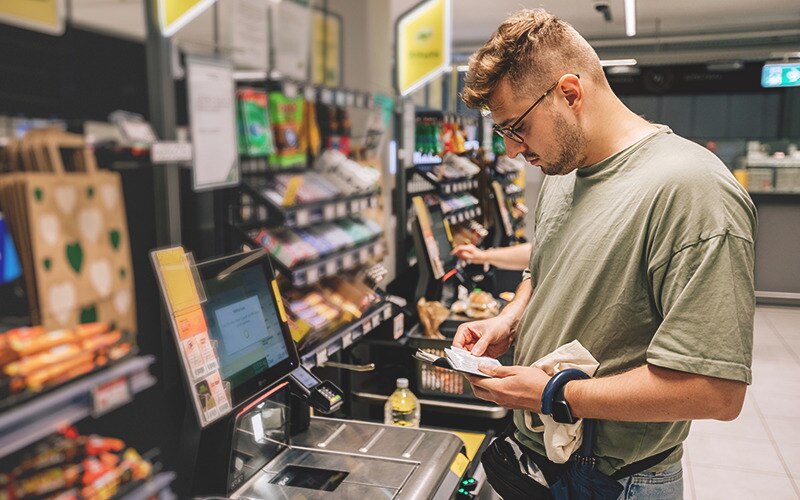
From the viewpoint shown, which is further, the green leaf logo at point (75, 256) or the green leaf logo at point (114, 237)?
the green leaf logo at point (114, 237)

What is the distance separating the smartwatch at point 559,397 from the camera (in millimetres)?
1529

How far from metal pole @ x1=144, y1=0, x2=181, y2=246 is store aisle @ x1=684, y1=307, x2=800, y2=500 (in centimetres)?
332

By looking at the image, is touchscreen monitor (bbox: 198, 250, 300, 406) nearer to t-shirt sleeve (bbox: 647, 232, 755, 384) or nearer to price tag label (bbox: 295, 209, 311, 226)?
price tag label (bbox: 295, 209, 311, 226)

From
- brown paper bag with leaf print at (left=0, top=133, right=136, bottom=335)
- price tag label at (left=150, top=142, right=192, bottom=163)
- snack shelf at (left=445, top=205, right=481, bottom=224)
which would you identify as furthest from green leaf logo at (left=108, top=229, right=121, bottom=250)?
snack shelf at (left=445, top=205, right=481, bottom=224)

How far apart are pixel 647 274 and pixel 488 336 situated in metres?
0.61

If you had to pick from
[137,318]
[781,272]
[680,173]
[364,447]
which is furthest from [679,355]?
[781,272]

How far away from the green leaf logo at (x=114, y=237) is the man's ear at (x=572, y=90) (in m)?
1.30

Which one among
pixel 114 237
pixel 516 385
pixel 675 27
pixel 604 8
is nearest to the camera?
pixel 516 385

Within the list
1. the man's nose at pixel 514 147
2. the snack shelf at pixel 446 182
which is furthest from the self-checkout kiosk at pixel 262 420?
the snack shelf at pixel 446 182

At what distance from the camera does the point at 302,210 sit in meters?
2.66

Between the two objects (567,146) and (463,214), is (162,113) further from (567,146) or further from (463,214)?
(463,214)

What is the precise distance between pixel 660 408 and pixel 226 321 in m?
1.07

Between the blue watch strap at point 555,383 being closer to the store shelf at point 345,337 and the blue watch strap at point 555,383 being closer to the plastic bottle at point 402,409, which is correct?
the store shelf at point 345,337

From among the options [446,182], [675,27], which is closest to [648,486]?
[446,182]
